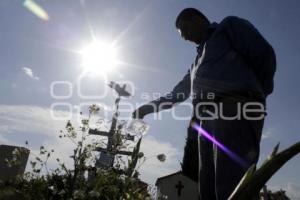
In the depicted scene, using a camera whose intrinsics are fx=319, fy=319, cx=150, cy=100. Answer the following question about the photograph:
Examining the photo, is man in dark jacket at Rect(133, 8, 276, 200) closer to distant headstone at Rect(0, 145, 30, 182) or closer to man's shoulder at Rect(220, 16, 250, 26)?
man's shoulder at Rect(220, 16, 250, 26)

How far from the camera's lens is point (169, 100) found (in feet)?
9.43

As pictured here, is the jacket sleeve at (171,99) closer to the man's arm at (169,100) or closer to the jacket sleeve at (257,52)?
the man's arm at (169,100)

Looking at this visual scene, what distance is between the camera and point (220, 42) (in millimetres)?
2342

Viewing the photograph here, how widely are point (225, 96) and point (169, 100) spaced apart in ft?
2.97

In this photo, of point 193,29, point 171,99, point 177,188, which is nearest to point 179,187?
point 177,188

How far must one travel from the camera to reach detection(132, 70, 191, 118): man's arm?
2.66 m

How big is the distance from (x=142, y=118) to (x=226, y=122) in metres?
0.92

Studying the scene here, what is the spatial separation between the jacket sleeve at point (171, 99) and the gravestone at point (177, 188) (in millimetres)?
20847

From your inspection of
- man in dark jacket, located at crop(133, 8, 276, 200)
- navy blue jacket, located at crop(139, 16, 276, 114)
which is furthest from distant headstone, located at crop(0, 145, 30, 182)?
navy blue jacket, located at crop(139, 16, 276, 114)

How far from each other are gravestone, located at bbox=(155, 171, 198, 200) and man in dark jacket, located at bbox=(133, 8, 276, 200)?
2141 cm

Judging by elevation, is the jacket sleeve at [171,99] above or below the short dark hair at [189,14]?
below

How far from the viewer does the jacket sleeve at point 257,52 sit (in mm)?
2139

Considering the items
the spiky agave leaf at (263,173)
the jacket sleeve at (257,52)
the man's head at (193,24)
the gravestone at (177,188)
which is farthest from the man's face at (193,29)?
the gravestone at (177,188)

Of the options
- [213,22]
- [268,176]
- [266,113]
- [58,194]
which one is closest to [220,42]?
[213,22]
